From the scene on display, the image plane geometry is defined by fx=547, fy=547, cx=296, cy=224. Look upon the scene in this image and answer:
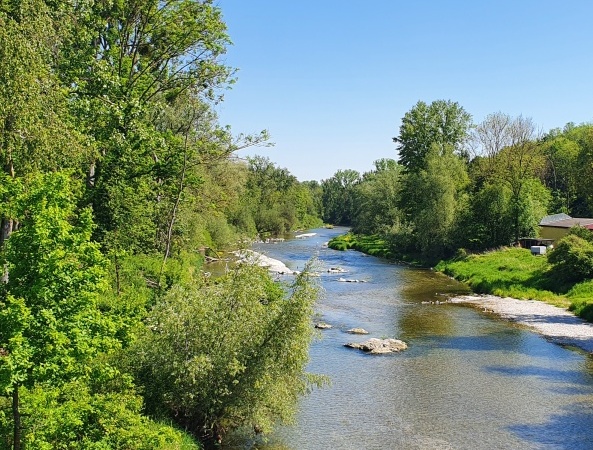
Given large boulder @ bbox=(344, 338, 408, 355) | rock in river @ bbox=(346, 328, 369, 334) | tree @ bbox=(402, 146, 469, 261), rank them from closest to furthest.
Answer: large boulder @ bbox=(344, 338, 408, 355), rock in river @ bbox=(346, 328, 369, 334), tree @ bbox=(402, 146, 469, 261)

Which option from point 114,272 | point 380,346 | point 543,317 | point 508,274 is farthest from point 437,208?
point 114,272

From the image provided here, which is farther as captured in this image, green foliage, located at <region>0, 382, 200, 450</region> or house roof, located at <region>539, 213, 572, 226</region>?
house roof, located at <region>539, 213, 572, 226</region>

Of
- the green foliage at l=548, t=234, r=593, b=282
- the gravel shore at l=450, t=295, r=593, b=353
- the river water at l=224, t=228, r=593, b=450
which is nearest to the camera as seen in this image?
the river water at l=224, t=228, r=593, b=450

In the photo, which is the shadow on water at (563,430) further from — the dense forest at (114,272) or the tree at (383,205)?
the tree at (383,205)

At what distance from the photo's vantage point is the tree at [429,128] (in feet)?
295

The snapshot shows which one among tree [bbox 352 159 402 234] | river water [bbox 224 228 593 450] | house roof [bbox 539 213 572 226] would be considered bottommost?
river water [bbox 224 228 593 450]

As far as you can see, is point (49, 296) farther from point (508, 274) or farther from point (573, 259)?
point (508, 274)

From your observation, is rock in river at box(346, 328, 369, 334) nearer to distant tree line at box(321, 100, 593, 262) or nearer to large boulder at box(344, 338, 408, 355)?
large boulder at box(344, 338, 408, 355)

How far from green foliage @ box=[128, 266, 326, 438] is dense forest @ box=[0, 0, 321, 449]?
0.05 metres

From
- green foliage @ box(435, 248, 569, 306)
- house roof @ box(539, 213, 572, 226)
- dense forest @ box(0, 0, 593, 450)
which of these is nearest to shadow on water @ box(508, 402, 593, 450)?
dense forest @ box(0, 0, 593, 450)

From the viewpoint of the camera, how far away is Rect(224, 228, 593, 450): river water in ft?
62.5

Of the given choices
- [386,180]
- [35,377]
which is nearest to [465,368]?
[35,377]

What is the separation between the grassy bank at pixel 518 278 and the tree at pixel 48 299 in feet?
116

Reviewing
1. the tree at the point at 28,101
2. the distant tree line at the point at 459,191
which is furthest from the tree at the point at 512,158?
the tree at the point at 28,101
